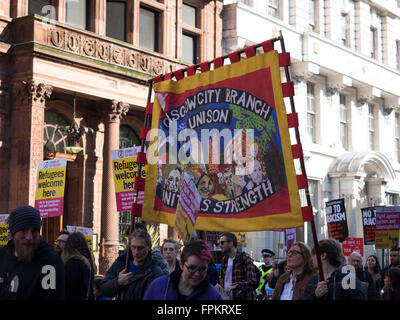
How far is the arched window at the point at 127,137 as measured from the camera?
74.0 feet

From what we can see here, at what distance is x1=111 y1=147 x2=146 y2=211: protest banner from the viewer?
1191 cm

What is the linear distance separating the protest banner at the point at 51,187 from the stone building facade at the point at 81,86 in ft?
16.4

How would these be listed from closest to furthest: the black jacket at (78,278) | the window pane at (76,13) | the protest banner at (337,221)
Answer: the black jacket at (78,278) < the protest banner at (337,221) < the window pane at (76,13)

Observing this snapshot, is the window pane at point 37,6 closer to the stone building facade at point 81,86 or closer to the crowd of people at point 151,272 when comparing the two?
the stone building facade at point 81,86

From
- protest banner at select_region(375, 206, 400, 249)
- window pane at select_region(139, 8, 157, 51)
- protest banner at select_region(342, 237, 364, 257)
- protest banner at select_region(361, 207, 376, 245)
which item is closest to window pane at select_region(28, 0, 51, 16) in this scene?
window pane at select_region(139, 8, 157, 51)

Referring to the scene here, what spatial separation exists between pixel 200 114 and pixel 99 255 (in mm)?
14201

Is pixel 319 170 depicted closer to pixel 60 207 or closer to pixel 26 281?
pixel 60 207

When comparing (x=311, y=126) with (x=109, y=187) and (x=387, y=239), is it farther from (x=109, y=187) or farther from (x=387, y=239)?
(x=387, y=239)

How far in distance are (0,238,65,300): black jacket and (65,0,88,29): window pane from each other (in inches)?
671

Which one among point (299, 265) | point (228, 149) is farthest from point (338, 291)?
point (228, 149)

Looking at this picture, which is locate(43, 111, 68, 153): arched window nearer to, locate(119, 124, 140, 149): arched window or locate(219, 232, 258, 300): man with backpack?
locate(119, 124, 140, 149): arched window

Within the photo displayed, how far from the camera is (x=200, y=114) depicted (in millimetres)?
6957

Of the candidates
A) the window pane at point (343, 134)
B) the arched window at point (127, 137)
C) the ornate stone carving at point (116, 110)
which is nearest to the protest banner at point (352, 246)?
the arched window at point (127, 137)
